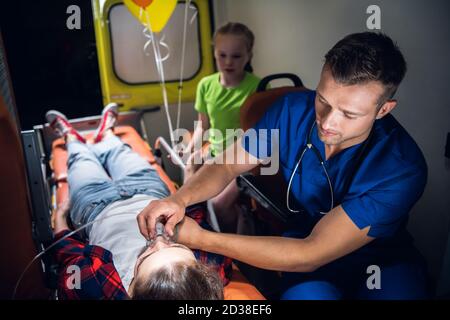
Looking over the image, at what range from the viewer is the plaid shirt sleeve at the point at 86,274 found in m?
1.27

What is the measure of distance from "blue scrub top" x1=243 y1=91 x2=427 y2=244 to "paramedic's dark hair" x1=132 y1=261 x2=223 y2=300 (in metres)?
0.46

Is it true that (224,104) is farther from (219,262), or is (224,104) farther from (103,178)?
(219,262)

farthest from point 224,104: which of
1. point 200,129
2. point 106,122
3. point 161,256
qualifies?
point 161,256

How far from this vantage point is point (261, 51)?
2727mm

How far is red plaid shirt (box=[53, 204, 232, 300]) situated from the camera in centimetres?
127

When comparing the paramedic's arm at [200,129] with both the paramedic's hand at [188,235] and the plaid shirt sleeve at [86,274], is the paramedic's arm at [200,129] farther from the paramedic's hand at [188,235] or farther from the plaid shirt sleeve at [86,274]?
the paramedic's hand at [188,235]

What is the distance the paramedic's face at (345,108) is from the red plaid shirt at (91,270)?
59 centimetres

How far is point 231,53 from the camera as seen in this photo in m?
2.21

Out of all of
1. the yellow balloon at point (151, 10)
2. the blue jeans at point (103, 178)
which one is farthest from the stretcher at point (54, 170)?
the yellow balloon at point (151, 10)

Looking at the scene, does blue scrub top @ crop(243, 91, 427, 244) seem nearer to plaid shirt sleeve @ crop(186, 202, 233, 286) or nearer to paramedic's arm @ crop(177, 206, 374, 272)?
paramedic's arm @ crop(177, 206, 374, 272)
